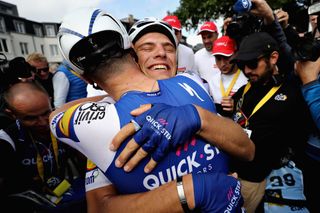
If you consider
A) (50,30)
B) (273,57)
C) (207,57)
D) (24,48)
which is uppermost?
(50,30)

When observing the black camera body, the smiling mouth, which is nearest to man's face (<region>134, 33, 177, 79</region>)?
the smiling mouth

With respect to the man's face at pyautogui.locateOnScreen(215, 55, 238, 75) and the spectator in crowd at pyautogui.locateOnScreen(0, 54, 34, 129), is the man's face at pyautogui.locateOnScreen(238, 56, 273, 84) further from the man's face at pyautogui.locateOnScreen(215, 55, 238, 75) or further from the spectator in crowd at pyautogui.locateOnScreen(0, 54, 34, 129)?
the spectator in crowd at pyautogui.locateOnScreen(0, 54, 34, 129)

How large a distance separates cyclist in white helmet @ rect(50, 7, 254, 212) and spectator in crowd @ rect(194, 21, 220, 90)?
9.87 ft

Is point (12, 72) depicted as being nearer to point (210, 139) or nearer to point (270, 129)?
point (210, 139)

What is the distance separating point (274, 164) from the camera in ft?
7.54

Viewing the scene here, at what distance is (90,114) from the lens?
3.71ft

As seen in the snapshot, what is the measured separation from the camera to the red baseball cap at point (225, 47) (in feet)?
12.3

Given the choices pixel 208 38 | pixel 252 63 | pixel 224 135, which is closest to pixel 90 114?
pixel 224 135

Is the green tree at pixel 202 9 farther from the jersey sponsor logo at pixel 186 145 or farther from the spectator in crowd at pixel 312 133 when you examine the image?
the jersey sponsor logo at pixel 186 145

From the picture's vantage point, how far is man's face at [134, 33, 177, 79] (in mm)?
2391

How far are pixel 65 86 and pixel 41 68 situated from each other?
1992 mm

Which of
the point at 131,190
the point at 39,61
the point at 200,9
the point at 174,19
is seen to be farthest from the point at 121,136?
the point at 200,9

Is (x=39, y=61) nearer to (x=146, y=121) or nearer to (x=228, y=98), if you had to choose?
(x=228, y=98)

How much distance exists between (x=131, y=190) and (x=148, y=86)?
584mm
